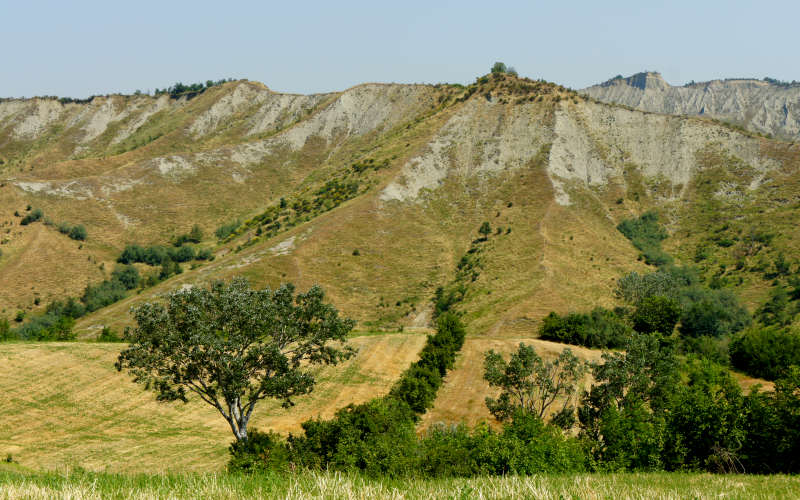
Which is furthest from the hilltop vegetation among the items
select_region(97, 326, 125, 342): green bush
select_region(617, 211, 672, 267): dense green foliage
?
select_region(97, 326, 125, 342): green bush

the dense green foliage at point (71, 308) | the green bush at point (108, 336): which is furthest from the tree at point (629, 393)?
the dense green foliage at point (71, 308)

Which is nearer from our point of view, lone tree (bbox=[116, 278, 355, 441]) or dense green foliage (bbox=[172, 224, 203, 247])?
lone tree (bbox=[116, 278, 355, 441])

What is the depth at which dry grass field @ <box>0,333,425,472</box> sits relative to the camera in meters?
35.8

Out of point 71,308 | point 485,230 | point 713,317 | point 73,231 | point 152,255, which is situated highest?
point 73,231

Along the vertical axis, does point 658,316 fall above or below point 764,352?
above

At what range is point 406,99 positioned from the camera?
177 m

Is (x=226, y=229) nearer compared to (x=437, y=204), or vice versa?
(x=437, y=204)

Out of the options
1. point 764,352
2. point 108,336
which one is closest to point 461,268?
point 764,352

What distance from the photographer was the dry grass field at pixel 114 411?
35.8 metres

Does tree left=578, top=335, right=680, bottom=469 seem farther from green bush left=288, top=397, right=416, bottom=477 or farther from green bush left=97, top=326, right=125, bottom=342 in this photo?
green bush left=97, top=326, right=125, bottom=342

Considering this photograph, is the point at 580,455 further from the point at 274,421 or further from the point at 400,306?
the point at 400,306

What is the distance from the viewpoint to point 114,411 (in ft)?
149

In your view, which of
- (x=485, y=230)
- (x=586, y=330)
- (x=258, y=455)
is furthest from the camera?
(x=485, y=230)

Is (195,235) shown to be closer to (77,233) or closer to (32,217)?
(77,233)
